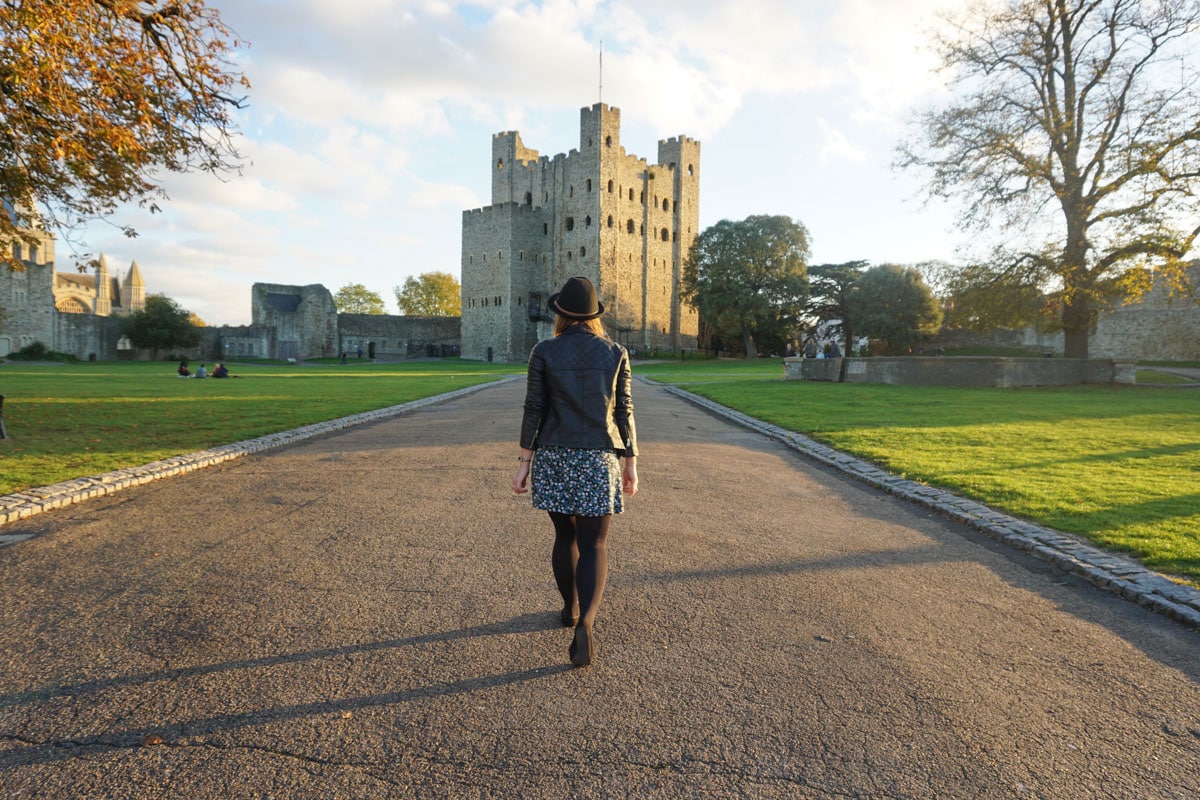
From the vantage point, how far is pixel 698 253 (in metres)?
63.3

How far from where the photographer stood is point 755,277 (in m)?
57.8

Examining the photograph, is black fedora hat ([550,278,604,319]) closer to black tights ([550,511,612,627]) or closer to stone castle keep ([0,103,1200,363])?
black tights ([550,511,612,627])

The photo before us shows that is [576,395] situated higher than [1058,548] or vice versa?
[576,395]

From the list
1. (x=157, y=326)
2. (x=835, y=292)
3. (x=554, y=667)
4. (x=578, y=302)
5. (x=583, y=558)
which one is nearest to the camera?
(x=554, y=667)

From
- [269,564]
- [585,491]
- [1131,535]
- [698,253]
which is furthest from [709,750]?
[698,253]

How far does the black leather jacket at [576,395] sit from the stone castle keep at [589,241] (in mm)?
61759

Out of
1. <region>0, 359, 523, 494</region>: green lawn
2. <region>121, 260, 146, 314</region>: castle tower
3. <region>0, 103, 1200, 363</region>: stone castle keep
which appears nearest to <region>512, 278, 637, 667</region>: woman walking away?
<region>0, 359, 523, 494</region>: green lawn

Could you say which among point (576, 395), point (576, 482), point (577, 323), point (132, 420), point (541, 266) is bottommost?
point (132, 420)

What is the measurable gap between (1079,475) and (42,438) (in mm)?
14417

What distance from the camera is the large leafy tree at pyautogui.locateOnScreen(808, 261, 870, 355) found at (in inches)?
2527

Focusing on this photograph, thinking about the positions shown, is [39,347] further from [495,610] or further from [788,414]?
[495,610]

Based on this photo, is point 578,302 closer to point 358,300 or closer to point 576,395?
point 576,395

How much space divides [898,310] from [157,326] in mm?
62366

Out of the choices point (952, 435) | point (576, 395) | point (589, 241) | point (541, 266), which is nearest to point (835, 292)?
point (589, 241)
